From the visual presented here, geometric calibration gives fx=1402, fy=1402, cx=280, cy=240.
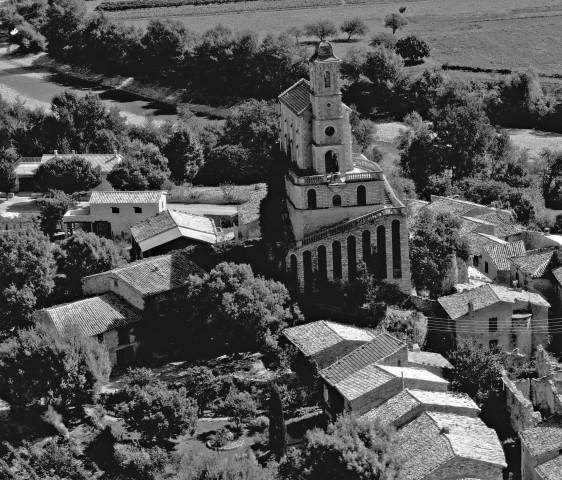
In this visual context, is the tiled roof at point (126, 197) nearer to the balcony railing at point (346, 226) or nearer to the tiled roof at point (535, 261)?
the balcony railing at point (346, 226)

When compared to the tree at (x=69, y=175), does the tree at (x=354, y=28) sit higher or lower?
higher

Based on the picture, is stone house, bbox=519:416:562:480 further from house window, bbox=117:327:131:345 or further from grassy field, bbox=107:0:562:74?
grassy field, bbox=107:0:562:74

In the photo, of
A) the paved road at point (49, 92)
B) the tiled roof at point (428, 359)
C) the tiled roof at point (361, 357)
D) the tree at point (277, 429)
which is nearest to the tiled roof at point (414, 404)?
the tiled roof at point (361, 357)

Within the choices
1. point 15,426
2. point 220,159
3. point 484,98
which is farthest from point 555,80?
point 15,426

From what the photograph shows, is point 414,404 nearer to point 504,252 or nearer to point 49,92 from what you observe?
point 504,252

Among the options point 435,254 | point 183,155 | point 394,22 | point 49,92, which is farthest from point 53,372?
point 394,22

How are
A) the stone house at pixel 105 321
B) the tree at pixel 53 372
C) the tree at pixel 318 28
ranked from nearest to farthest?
1. the tree at pixel 53 372
2. the stone house at pixel 105 321
3. the tree at pixel 318 28

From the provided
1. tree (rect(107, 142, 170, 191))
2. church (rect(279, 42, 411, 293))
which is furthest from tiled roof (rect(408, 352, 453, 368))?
tree (rect(107, 142, 170, 191))
